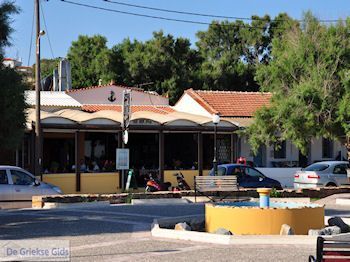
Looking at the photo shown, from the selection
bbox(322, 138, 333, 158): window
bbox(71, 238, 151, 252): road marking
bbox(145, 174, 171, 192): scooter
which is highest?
bbox(322, 138, 333, 158): window

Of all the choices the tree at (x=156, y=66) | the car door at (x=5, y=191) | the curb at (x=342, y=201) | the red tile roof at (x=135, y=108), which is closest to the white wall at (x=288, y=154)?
the red tile roof at (x=135, y=108)

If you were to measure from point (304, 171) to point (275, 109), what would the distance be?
4439mm

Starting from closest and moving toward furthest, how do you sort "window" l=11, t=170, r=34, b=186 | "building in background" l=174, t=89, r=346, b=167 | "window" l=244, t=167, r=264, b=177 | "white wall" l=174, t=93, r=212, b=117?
"window" l=11, t=170, r=34, b=186, "window" l=244, t=167, r=264, b=177, "building in background" l=174, t=89, r=346, b=167, "white wall" l=174, t=93, r=212, b=117

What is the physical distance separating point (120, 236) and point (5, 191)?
8521 mm

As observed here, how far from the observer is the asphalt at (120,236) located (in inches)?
404

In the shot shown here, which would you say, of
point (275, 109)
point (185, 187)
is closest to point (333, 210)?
point (275, 109)

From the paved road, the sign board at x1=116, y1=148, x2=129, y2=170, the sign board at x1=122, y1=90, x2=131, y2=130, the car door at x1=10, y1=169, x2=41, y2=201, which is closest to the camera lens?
the paved road

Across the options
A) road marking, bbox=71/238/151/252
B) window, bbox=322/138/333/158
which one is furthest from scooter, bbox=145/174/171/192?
window, bbox=322/138/333/158

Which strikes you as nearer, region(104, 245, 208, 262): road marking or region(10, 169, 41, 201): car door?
region(104, 245, 208, 262): road marking

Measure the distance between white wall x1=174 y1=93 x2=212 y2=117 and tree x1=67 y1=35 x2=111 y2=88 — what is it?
1577 cm

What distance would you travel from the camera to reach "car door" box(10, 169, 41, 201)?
20078mm

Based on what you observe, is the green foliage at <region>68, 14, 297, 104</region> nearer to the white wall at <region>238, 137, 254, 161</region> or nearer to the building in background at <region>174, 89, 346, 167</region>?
the building in background at <region>174, 89, 346, 167</region>

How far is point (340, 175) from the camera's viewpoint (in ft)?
87.0

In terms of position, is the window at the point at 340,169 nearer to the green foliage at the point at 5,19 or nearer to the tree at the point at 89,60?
the green foliage at the point at 5,19
